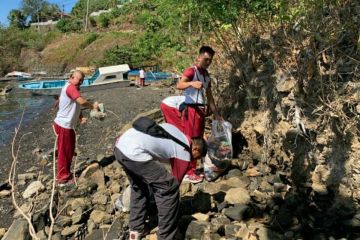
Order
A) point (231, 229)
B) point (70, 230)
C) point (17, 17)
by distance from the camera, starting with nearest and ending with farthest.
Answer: point (231, 229)
point (70, 230)
point (17, 17)

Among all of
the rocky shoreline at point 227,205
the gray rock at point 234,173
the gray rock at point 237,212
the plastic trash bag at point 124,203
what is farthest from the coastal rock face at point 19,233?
the gray rock at point 234,173

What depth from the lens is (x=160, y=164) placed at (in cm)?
464

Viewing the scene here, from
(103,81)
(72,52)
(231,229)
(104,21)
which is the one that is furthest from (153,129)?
(104,21)

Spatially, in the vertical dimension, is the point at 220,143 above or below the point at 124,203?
above

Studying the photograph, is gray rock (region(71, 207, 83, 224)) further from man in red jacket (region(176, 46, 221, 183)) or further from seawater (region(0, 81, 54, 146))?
seawater (region(0, 81, 54, 146))

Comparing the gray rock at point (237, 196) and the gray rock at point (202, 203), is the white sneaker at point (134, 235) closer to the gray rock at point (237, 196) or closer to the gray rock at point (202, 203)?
the gray rock at point (202, 203)

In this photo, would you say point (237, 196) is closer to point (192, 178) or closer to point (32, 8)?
point (192, 178)

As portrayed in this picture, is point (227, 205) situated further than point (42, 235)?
No

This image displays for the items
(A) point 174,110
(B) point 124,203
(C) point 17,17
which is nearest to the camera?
(B) point 124,203

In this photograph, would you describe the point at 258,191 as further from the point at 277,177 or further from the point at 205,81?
the point at 205,81

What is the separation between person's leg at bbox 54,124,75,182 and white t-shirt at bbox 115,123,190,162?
3.04 metres

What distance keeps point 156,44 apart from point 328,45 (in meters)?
20.3

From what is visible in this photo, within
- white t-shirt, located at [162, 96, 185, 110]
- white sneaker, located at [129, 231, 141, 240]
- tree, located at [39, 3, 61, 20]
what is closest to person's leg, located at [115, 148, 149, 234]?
white sneaker, located at [129, 231, 141, 240]

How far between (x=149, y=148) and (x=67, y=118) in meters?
3.17
